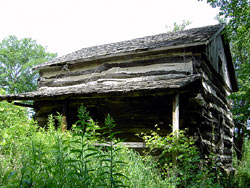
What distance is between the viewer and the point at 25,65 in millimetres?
28344

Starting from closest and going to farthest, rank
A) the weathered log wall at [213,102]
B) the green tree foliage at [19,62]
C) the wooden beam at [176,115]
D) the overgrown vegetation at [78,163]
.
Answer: the overgrown vegetation at [78,163] < the wooden beam at [176,115] < the weathered log wall at [213,102] < the green tree foliage at [19,62]

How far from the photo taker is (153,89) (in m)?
6.28

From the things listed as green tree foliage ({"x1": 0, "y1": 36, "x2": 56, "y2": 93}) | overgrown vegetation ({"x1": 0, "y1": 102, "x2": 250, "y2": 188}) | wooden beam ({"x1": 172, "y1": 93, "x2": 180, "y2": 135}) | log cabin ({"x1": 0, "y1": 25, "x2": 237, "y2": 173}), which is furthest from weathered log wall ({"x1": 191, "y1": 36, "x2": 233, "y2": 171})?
green tree foliage ({"x1": 0, "y1": 36, "x2": 56, "y2": 93})

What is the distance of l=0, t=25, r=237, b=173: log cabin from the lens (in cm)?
685

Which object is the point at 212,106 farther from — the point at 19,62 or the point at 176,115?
the point at 19,62

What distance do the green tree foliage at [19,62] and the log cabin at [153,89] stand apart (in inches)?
802

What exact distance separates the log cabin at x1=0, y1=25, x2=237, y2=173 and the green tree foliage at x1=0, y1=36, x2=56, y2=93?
802 inches

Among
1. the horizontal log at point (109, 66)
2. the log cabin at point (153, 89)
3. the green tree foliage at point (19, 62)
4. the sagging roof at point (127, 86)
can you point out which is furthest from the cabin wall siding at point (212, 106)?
the green tree foliage at point (19, 62)

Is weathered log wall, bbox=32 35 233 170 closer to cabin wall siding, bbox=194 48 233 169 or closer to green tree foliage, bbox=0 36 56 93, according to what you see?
cabin wall siding, bbox=194 48 233 169

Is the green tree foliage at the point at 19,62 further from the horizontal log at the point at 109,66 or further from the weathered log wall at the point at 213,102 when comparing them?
the weathered log wall at the point at 213,102

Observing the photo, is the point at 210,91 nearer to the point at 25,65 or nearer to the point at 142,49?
the point at 142,49

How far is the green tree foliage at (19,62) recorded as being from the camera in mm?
28550

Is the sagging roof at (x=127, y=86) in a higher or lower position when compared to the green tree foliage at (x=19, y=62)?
lower

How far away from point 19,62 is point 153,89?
27.7m
